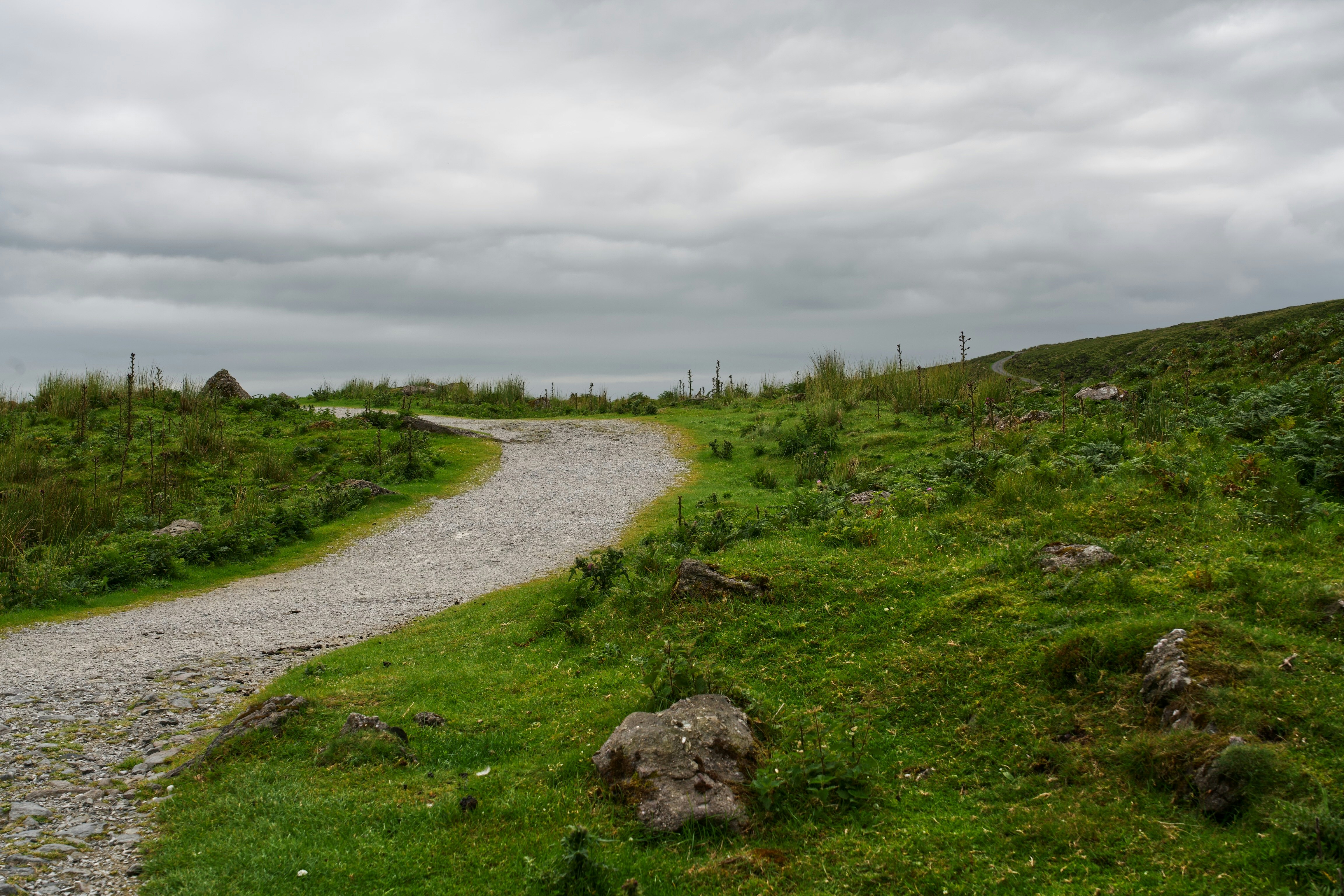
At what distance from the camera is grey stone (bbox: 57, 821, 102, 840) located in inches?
225

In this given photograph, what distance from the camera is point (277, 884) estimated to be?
197 inches

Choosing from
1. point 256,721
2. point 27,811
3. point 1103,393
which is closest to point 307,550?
point 256,721

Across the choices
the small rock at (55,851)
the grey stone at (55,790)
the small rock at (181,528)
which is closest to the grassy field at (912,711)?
the small rock at (55,851)

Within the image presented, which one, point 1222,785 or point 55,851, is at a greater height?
point 1222,785

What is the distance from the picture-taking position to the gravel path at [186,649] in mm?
5871

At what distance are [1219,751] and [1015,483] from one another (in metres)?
6.75

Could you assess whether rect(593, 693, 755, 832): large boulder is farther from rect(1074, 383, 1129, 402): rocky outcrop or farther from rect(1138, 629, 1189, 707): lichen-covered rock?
rect(1074, 383, 1129, 402): rocky outcrop

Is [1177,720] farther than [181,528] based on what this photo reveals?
→ No

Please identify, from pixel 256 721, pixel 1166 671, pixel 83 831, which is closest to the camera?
pixel 1166 671

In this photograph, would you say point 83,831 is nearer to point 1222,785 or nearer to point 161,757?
point 161,757

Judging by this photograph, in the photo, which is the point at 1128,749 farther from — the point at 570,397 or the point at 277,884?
the point at 570,397

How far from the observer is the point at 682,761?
5453 millimetres

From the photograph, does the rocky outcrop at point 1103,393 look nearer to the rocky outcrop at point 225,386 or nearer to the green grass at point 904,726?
the green grass at point 904,726

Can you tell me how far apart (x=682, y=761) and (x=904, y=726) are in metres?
1.79
